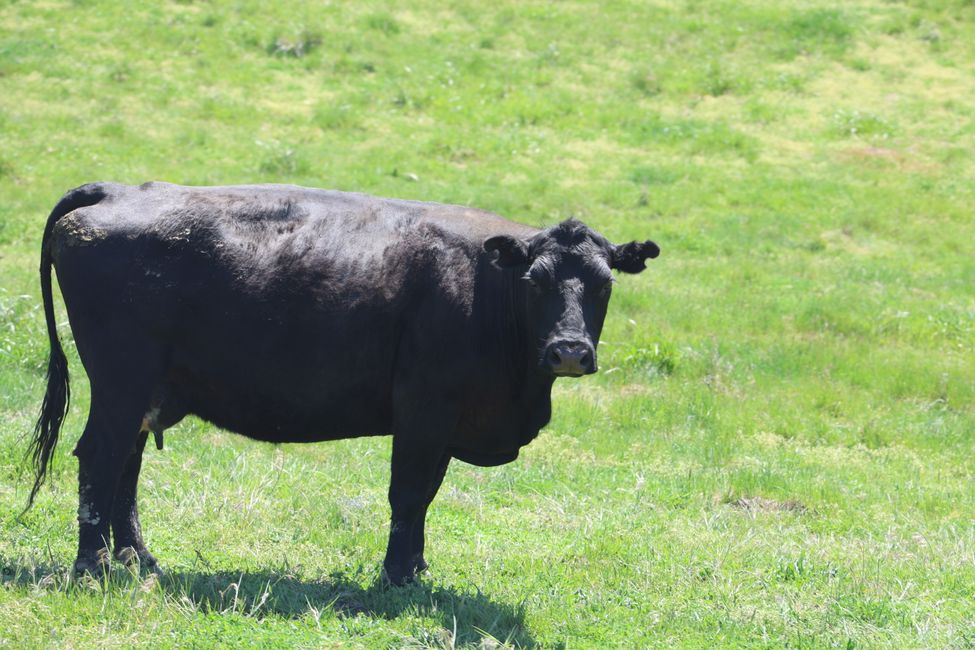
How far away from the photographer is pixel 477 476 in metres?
11.2

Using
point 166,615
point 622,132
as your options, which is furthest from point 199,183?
point 166,615

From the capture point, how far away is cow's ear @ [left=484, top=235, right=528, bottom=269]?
7.93 meters

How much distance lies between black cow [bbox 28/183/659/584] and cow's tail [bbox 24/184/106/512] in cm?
4

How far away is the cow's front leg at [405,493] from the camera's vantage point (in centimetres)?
810

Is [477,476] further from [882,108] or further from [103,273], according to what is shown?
[882,108]

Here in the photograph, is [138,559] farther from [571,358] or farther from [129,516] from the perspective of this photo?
[571,358]

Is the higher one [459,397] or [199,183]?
[459,397]

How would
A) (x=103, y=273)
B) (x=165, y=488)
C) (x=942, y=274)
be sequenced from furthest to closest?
(x=942, y=274) < (x=165, y=488) < (x=103, y=273)

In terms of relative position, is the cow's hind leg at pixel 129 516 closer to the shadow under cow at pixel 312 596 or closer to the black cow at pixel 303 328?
the black cow at pixel 303 328

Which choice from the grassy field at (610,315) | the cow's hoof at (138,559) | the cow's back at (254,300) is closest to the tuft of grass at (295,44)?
the grassy field at (610,315)

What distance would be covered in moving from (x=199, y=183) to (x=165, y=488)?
1214 cm

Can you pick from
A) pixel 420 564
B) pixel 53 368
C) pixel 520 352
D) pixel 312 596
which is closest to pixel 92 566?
pixel 312 596

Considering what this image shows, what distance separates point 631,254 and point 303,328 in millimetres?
2221

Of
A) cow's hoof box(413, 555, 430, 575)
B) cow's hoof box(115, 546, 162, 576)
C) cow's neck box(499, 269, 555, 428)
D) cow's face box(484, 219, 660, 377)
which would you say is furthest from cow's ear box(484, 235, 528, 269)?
cow's hoof box(115, 546, 162, 576)
